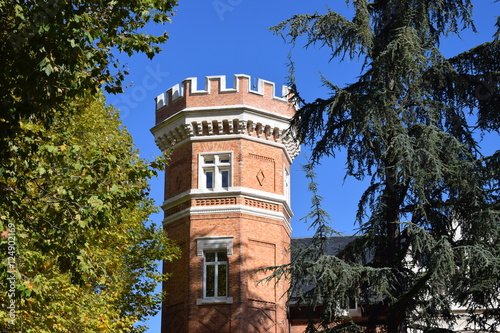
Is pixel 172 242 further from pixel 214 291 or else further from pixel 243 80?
pixel 243 80

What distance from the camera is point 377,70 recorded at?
1625 centimetres

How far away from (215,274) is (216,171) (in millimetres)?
3633

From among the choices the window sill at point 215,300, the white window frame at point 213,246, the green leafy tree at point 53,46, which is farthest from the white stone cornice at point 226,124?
the green leafy tree at point 53,46

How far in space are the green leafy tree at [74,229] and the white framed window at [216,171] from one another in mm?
2414

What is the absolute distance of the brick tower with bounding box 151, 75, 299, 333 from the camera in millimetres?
24531

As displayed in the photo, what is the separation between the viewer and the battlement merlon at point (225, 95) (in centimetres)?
2644

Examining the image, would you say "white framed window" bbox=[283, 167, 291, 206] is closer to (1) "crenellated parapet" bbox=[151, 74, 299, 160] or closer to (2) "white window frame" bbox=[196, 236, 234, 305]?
(1) "crenellated parapet" bbox=[151, 74, 299, 160]

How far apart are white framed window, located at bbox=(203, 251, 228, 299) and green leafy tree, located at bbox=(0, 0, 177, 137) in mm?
13861

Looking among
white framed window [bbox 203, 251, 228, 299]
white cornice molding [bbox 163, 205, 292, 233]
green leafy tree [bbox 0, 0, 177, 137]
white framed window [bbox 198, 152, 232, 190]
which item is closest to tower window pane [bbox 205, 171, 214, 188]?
white framed window [bbox 198, 152, 232, 190]

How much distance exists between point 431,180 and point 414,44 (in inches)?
121

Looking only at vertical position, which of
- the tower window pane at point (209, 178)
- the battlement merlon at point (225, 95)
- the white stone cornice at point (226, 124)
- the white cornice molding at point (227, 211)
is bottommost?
the white cornice molding at point (227, 211)

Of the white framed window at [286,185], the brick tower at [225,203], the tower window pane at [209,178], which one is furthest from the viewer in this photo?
the white framed window at [286,185]

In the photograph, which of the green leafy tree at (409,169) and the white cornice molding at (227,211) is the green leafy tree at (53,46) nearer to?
the green leafy tree at (409,169)

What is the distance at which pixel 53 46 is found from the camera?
34.1ft
